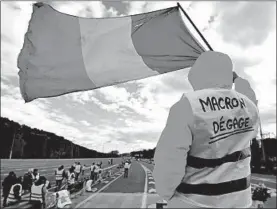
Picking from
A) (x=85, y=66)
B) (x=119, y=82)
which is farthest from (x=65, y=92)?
(x=119, y=82)

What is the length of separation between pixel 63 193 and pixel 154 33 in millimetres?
6956

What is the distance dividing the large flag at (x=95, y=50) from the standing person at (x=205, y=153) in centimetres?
136

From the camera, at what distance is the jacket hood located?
1797 mm

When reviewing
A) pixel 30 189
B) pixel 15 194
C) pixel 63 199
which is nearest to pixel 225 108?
pixel 63 199

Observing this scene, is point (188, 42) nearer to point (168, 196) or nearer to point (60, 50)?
point (60, 50)

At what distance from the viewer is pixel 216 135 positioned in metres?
1.64

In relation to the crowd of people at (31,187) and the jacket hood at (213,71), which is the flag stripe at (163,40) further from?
the crowd of people at (31,187)

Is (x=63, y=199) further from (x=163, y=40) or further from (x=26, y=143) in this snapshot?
(x=26, y=143)

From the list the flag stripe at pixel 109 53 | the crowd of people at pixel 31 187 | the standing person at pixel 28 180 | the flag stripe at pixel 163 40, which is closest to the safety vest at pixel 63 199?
the crowd of people at pixel 31 187

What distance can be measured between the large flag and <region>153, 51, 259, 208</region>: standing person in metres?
1.36

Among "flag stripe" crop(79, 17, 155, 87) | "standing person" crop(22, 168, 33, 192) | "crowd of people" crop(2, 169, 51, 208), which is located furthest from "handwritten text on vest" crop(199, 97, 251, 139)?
"standing person" crop(22, 168, 33, 192)

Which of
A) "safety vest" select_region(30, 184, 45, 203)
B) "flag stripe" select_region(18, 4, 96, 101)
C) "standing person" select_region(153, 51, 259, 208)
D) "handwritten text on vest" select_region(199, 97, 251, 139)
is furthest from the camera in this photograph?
"safety vest" select_region(30, 184, 45, 203)

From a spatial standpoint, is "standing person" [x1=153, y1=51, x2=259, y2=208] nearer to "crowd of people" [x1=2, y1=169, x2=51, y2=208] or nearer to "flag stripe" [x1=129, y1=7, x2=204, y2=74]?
"flag stripe" [x1=129, y1=7, x2=204, y2=74]

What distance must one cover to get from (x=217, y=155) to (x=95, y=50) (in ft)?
6.34
